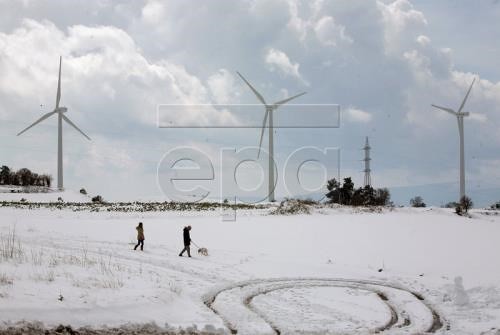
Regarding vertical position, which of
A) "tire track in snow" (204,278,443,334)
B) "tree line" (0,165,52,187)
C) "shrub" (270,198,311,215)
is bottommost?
"tire track in snow" (204,278,443,334)

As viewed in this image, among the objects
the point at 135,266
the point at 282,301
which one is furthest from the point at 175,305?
the point at 135,266

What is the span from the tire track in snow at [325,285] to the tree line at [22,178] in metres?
116

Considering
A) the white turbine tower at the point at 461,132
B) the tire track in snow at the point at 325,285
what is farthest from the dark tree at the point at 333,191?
the tire track in snow at the point at 325,285

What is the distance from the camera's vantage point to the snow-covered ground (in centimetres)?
1330

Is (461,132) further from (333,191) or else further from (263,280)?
(263,280)

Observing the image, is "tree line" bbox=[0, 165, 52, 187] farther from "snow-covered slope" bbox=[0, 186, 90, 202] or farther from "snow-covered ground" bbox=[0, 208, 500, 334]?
"snow-covered ground" bbox=[0, 208, 500, 334]

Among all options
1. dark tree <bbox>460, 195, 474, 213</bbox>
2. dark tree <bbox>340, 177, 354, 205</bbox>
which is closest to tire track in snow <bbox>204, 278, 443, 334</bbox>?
dark tree <bbox>460, 195, 474, 213</bbox>

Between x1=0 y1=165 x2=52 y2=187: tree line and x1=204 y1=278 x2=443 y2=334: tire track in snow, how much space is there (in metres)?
116

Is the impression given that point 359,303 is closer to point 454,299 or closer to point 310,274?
point 454,299

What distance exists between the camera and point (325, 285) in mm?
19875

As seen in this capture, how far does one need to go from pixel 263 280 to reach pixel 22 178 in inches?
4775

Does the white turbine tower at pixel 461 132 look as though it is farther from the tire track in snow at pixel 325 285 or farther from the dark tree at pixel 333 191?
the tire track in snow at pixel 325 285


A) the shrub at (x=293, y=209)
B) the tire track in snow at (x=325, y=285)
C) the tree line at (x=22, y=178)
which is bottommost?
the tire track in snow at (x=325, y=285)

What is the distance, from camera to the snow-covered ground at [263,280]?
13297mm
